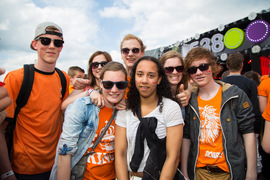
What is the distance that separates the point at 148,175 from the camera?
161cm

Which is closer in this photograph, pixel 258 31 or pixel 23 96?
pixel 23 96

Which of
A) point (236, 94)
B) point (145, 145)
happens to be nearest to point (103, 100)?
point (145, 145)

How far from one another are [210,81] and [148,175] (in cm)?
157

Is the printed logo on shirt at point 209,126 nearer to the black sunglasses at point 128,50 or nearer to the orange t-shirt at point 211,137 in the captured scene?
the orange t-shirt at point 211,137

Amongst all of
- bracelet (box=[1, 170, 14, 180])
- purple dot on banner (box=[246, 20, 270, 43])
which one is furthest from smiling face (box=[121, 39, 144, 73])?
purple dot on banner (box=[246, 20, 270, 43])

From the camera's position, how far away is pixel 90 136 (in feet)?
6.13

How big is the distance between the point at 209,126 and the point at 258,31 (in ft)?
28.9

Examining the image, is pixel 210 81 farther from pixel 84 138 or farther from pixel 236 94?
pixel 84 138

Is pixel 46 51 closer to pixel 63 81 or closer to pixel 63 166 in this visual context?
pixel 63 81

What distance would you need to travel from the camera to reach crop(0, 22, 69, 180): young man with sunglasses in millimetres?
1946

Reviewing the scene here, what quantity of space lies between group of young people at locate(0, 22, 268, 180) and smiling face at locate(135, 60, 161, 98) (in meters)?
0.01

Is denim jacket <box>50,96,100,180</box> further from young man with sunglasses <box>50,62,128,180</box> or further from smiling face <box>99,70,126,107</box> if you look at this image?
smiling face <box>99,70,126,107</box>

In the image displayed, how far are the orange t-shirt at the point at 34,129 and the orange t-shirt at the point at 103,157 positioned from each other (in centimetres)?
73

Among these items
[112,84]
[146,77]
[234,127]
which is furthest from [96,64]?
[234,127]
